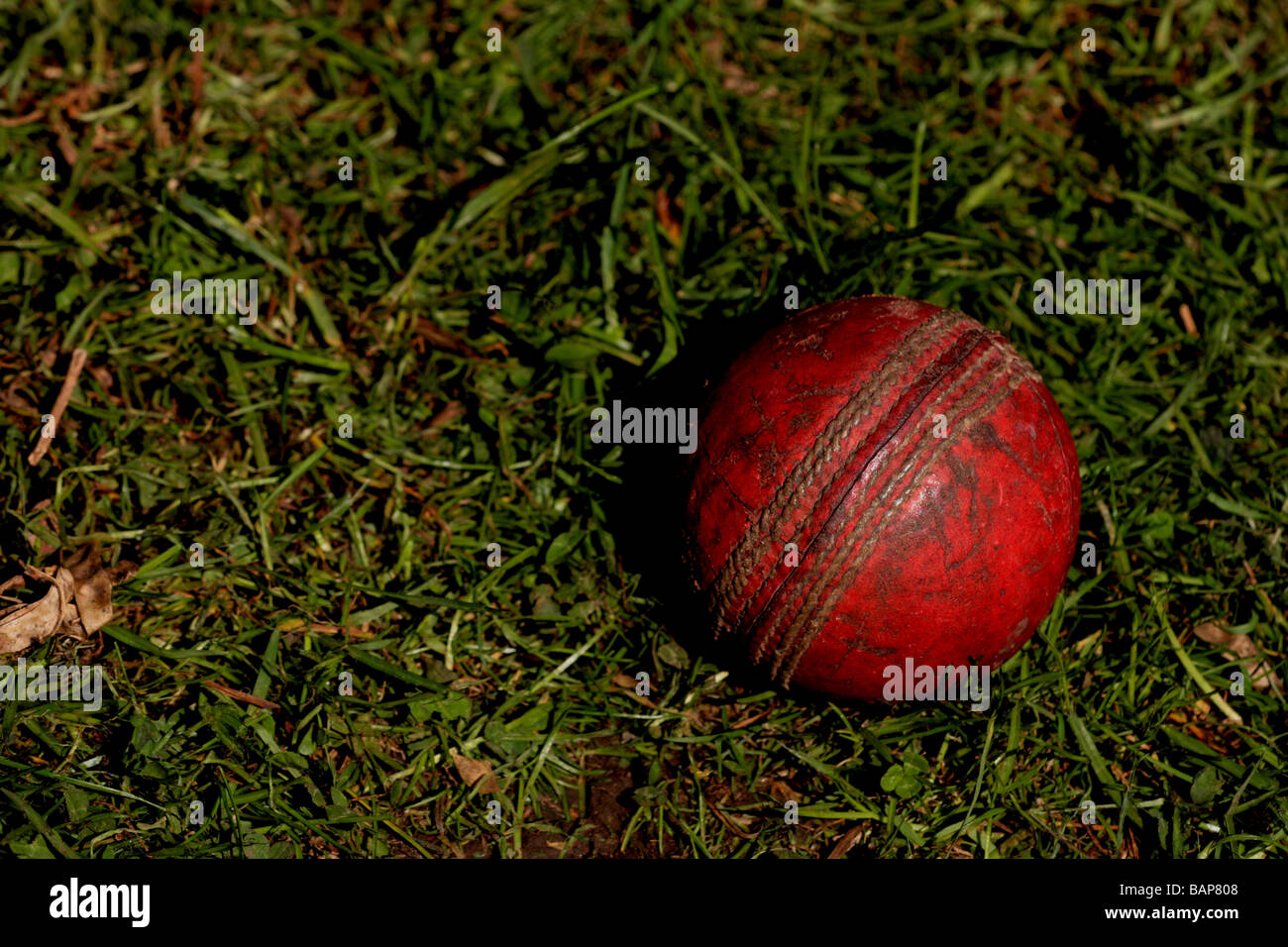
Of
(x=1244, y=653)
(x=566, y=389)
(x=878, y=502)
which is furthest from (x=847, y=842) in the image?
(x=566, y=389)

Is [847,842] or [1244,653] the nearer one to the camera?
[847,842]

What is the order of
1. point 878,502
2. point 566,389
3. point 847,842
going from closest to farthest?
point 878,502 → point 847,842 → point 566,389

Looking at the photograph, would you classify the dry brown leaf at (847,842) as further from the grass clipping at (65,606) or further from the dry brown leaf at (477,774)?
the grass clipping at (65,606)

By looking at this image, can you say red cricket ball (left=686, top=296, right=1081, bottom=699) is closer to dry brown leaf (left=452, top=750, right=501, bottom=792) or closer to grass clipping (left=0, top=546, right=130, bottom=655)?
dry brown leaf (left=452, top=750, right=501, bottom=792)

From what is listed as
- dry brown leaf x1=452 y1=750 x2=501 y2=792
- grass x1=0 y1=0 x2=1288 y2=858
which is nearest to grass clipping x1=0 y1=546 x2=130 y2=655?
grass x1=0 y1=0 x2=1288 y2=858

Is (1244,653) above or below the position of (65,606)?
below

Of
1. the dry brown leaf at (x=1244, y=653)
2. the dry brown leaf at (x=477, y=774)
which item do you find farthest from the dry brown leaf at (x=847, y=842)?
the dry brown leaf at (x=1244, y=653)

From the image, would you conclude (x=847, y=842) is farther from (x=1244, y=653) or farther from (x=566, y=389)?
(x=566, y=389)
